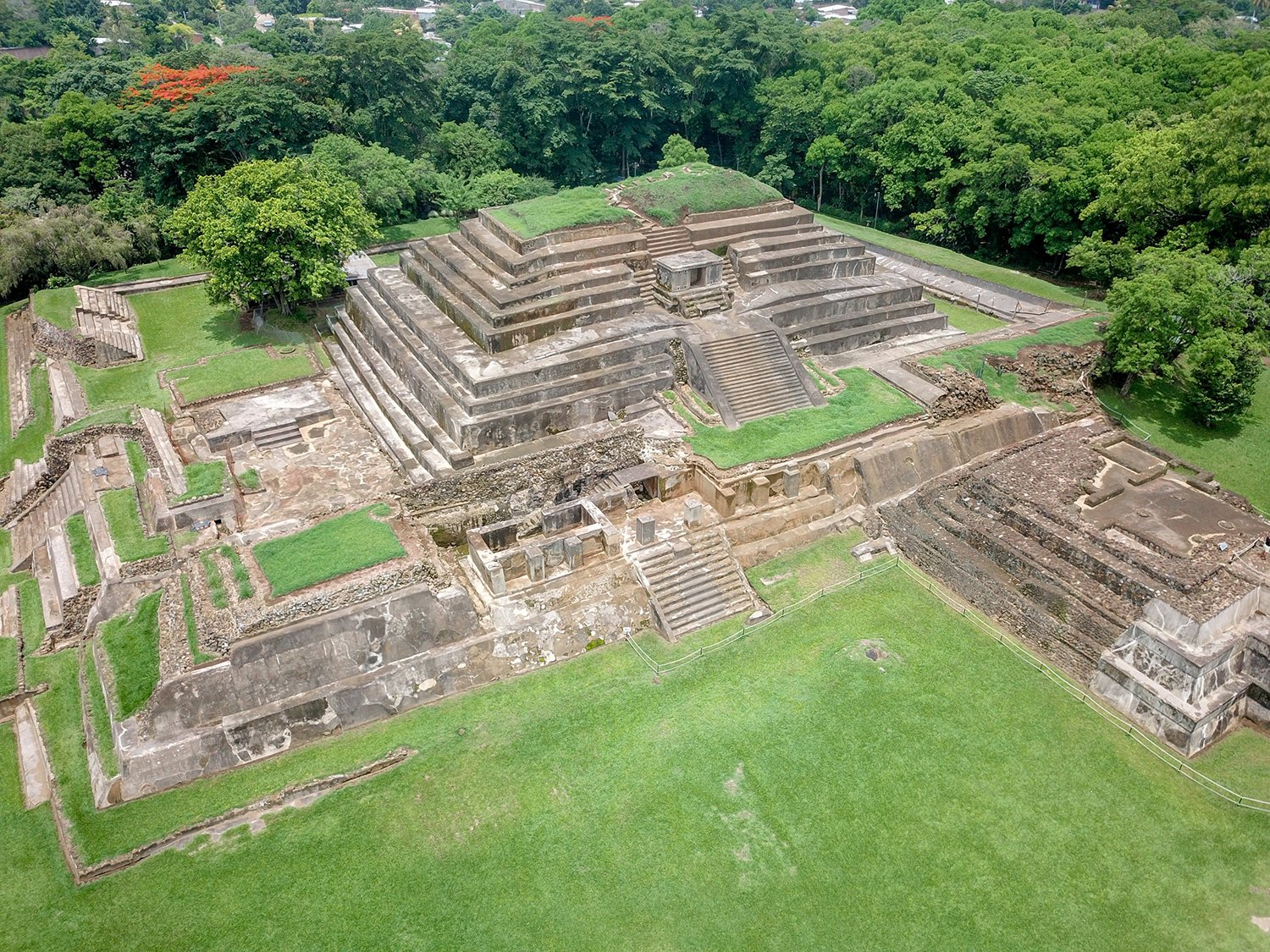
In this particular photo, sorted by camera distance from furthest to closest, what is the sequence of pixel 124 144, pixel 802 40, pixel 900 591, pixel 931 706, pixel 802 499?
pixel 802 40 < pixel 124 144 < pixel 802 499 < pixel 900 591 < pixel 931 706

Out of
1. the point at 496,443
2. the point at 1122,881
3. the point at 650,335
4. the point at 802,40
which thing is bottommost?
the point at 1122,881

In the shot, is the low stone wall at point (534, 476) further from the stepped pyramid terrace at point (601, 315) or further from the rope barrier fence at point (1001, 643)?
the rope barrier fence at point (1001, 643)

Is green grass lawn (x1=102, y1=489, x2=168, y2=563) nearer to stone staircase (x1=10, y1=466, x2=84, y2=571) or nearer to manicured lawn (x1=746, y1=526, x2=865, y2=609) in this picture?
stone staircase (x1=10, y1=466, x2=84, y2=571)

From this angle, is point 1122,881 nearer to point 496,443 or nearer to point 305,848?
point 305,848

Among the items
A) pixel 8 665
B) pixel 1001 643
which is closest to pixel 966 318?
pixel 1001 643

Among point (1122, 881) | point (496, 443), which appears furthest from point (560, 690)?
point (1122, 881)

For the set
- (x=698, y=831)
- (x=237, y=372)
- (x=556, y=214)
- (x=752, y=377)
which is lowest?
(x=698, y=831)

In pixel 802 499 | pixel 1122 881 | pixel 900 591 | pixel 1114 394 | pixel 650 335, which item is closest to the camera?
pixel 1122 881

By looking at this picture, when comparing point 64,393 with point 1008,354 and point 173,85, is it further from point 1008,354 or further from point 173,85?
point 1008,354
